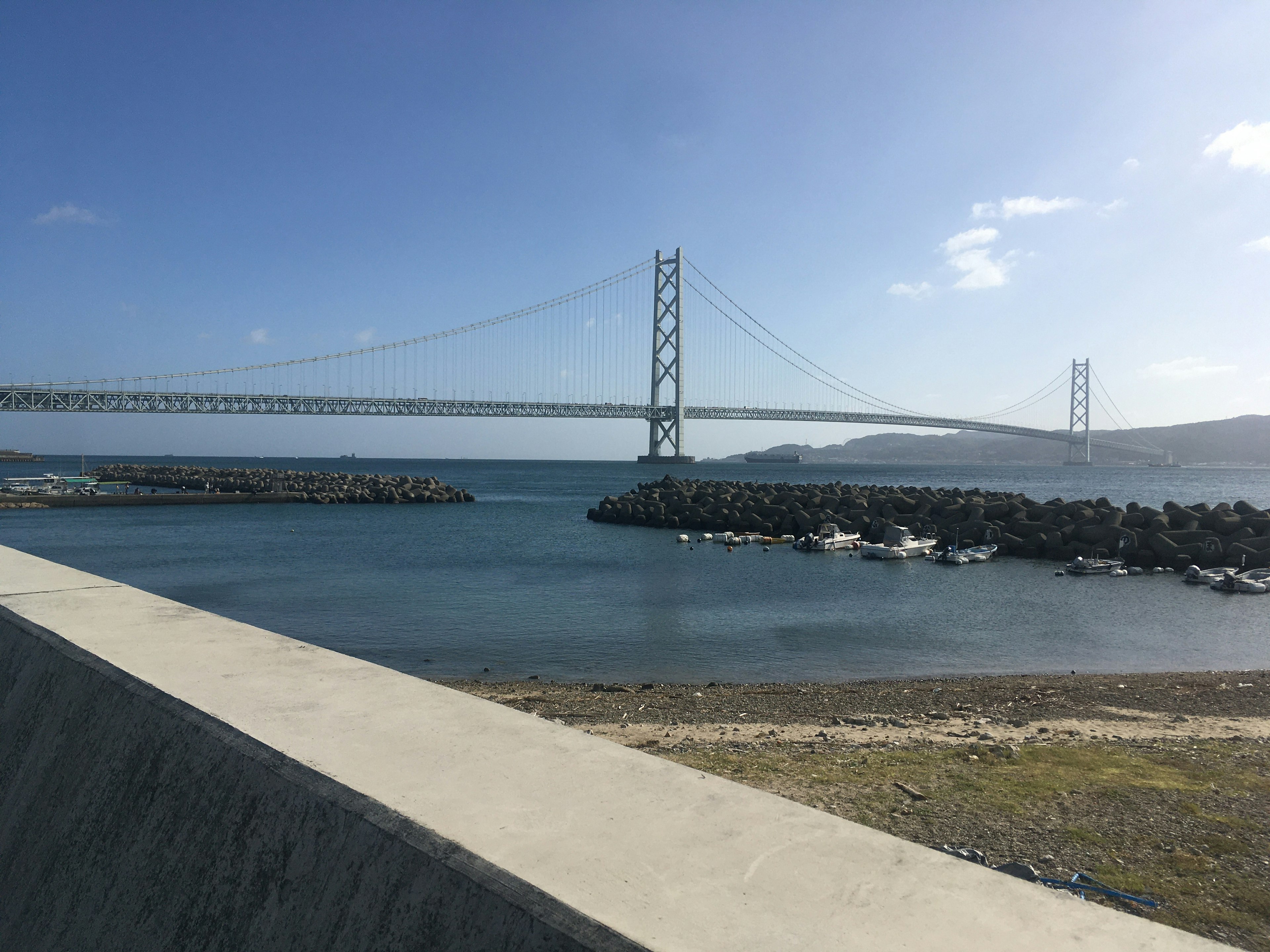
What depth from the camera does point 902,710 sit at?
688cm

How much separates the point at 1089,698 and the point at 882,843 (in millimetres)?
6971

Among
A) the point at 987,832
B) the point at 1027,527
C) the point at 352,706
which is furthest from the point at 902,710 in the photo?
the point at 1027,527

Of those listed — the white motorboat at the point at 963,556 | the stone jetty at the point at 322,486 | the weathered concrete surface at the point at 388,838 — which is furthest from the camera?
the stone jetty at the point at 322,486

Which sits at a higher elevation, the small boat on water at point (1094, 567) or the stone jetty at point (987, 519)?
the stone jetty at point (987, 519)

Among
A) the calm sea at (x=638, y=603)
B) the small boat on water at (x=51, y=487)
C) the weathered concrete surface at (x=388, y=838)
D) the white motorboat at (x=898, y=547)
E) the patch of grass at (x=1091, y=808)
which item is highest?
the weathered concrete surface at (x=388, y=838)

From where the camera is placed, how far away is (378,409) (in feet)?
188

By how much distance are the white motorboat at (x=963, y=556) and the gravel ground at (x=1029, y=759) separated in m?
10.9

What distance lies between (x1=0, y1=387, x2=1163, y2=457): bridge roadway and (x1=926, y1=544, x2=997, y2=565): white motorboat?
44.0 m

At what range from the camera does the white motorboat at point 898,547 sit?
2009 centimetres

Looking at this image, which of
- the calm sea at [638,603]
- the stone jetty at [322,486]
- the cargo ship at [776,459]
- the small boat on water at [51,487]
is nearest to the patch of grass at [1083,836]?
the calm sea at [638,603]

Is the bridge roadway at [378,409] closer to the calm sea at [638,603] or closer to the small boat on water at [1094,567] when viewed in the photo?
the calm sea at [638,603]

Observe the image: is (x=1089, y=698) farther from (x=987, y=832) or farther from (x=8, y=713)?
(x=8, y=713)

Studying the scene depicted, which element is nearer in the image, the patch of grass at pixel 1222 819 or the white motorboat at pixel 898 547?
the patch of grass at pixel 1222 819

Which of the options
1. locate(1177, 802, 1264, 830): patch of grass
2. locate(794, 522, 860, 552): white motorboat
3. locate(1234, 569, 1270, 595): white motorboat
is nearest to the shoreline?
locate(1177, 802, 1264, 830): patch of grass
